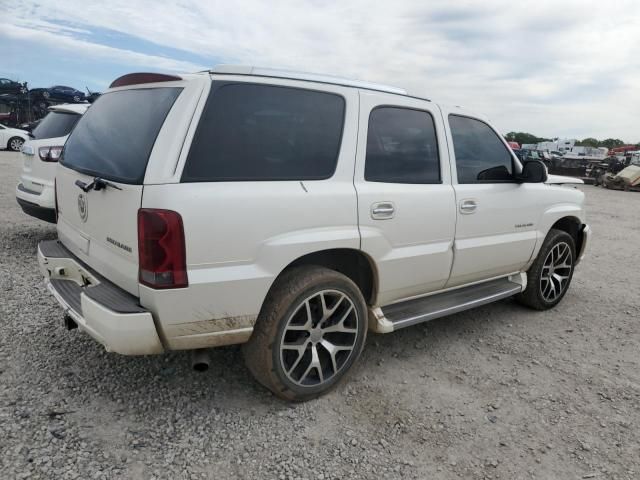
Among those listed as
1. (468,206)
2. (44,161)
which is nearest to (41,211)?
(44,161)

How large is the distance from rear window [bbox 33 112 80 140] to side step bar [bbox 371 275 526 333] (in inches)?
178

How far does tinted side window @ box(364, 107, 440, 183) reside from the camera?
308 cm

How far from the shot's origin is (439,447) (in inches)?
103

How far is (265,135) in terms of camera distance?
8.63 ft

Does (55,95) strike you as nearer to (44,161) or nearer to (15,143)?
(15,143)

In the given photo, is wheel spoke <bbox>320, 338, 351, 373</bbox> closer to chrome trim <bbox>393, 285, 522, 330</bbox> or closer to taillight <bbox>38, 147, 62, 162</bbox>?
chrome trim <bbox>393, 285, 522, 330</bbox>

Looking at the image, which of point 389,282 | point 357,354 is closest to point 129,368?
point 357,354

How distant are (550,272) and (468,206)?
65.0 inches

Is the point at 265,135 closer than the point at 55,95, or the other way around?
the point at 265,135

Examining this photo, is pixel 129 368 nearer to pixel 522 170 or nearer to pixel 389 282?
pixel 389 282

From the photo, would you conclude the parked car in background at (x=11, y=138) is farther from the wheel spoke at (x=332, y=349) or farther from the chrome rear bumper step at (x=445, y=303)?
the wheel spoke at (x=332, y=349)

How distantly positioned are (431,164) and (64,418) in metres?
2.81

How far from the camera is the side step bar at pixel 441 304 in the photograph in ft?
10.5

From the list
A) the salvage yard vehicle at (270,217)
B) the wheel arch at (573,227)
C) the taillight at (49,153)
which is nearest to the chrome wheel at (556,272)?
the wheel arch at (573,227)
